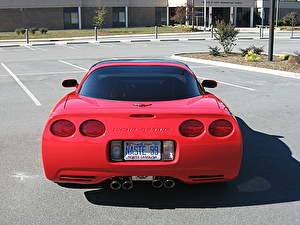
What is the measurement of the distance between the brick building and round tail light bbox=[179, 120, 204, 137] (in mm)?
51160

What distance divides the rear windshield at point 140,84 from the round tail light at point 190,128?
0.62 metres

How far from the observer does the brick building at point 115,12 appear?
2241 inches

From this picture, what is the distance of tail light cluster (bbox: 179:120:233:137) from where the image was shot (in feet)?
13.5

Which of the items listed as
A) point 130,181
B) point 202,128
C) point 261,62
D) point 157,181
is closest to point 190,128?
point 202,128

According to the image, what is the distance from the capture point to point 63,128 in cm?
414

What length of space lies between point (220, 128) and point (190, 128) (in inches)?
12.0

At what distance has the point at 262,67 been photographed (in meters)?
16.5

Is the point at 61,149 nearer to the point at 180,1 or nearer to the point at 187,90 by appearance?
the point at 187,90

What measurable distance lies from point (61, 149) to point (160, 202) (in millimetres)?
1181

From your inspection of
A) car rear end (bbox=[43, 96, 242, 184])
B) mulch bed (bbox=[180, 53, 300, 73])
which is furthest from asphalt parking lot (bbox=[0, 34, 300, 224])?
Answer: mulch bed (bbox=[180, 53, 300, 73])

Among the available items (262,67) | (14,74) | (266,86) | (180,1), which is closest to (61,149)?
(266,86)

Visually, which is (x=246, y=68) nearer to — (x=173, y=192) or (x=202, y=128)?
(x=173, y=192)

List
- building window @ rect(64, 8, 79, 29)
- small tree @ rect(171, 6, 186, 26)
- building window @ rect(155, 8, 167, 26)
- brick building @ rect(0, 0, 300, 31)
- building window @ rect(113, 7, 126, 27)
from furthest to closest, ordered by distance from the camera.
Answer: building window @ rect(155, 8, 167, 26), building window @ rect(113, 7, 126, 27), building window @ rect(64, 8, 79, 29), brick building @ rect(0, 0, 300, 31), small tree @ rect(171, 6, 186, 26)

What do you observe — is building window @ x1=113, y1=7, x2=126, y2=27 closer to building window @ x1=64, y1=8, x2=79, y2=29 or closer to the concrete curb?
building window @ x1=64, y1=8, x2=79, y2=29
